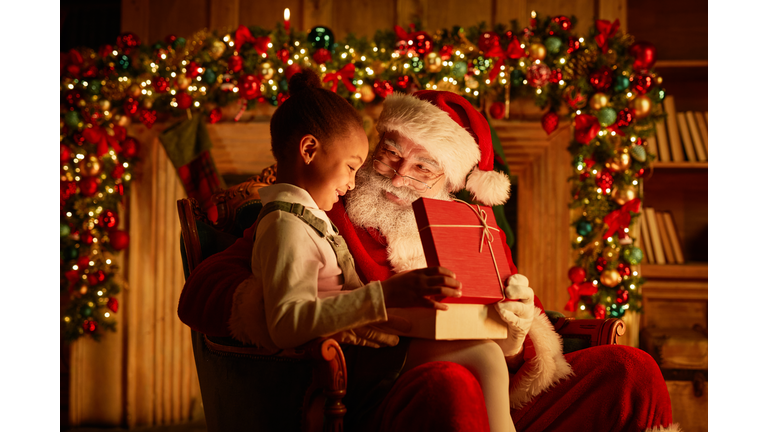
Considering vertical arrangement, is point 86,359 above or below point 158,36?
below

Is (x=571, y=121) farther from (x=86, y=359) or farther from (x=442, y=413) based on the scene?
(x=86, y=359)

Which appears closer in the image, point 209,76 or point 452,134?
point 452,134

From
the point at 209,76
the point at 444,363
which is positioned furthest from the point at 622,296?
the point at 209,76

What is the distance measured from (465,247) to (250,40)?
8.00 feet

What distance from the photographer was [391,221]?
186 cm

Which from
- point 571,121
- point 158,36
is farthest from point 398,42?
point 158,36

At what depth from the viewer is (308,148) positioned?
4.44 feet

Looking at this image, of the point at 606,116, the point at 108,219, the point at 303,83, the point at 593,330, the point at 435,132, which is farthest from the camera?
the point at 108,219

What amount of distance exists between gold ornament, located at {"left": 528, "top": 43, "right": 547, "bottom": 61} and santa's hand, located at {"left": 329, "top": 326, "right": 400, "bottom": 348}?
230 centimetres

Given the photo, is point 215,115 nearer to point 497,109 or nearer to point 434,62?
point 434,62

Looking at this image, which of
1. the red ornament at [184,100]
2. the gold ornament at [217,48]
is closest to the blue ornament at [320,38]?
the gold ornament at [217,48]

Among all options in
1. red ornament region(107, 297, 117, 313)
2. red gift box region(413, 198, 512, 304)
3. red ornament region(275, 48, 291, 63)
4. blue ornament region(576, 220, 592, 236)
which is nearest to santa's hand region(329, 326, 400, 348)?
red gift box region(413, 198, 512, 304)

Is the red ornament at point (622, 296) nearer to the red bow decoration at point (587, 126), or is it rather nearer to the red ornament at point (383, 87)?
the red bow decoration at point (587, 126)

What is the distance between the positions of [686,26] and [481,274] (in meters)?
3.49
